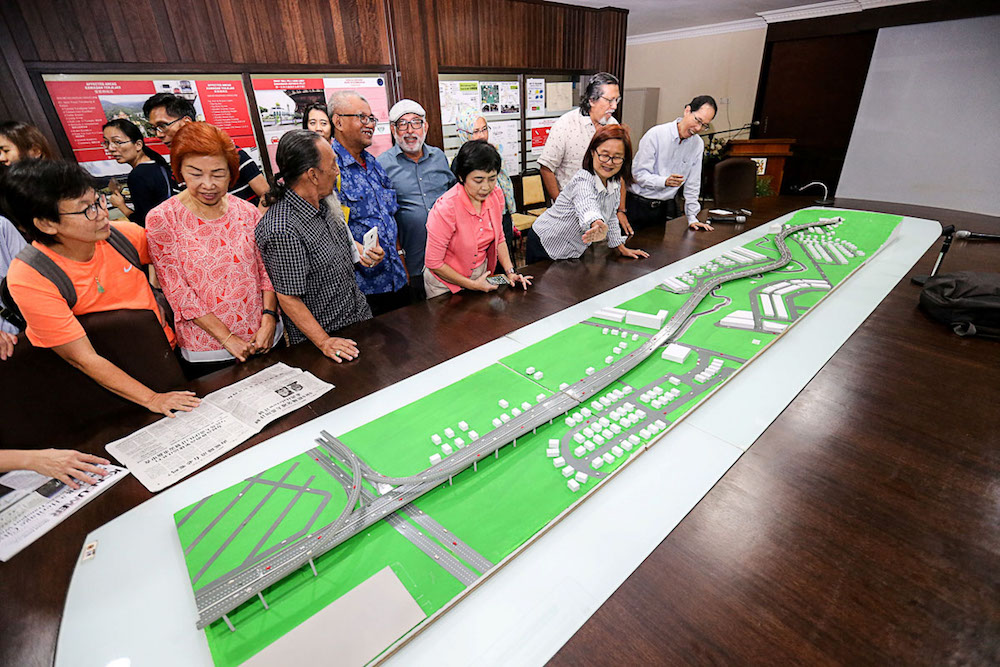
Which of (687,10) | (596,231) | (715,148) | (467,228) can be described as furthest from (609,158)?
(715,148)

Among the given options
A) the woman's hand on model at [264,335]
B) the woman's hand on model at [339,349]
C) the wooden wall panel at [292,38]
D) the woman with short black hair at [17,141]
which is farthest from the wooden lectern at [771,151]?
the woman with short black hair at [17,141]

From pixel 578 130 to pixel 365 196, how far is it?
184 cm

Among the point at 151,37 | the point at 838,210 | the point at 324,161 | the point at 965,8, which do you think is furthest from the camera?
the point at 965,8

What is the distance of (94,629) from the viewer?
79 centimetres

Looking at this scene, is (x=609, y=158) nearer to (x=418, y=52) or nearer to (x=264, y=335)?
(x=264, y=335)

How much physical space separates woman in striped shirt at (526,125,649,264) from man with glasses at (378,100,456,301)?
0.74 meters

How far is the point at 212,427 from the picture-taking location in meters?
1.26

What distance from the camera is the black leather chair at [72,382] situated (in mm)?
1201

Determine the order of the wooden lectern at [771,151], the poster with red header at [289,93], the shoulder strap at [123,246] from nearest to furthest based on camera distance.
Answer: the shoulder strap at [123,246] < the poster with red header at [289,93] < the wooden lectern at [771,151]

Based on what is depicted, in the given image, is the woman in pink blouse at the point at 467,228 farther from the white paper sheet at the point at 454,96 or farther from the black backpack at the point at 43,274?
the white paper sheet at the point at 454,96

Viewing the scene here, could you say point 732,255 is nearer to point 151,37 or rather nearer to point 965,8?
point 151,37

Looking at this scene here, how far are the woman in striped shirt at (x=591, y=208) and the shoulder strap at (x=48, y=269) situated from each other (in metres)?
2.02

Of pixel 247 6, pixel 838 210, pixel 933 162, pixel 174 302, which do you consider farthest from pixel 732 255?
pixel 933 162

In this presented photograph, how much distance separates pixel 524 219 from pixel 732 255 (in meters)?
2.65
